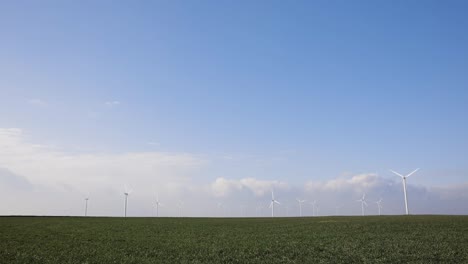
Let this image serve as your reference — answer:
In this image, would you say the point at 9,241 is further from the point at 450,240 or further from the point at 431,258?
the point at 450,240

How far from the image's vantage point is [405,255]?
33.9 m

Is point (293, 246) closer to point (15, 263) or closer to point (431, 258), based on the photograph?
point (431, 258)

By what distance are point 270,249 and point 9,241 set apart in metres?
27.9

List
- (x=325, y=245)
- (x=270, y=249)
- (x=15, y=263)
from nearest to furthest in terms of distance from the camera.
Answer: (x=15, y=263) < (x=270, y=249) < (x=325, y=245)

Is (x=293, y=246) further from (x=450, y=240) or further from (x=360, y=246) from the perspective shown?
(x=450, y=240)

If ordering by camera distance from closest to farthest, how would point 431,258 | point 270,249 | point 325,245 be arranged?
point 431,258, point 270,249, point 325,245

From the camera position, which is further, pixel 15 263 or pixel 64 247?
pixel 64 247

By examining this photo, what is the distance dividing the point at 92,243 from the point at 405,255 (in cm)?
3028

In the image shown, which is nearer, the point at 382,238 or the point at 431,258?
the point at 431,258

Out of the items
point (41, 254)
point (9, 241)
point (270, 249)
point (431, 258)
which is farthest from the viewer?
point (9, 241)

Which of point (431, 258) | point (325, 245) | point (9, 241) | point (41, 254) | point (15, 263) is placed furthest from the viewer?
point (9, 241)

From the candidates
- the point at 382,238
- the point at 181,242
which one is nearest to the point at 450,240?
the point at 382,238

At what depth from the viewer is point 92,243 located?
43875 mm

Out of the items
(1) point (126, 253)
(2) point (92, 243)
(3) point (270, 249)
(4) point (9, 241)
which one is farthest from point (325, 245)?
(4) point (9, 241)
